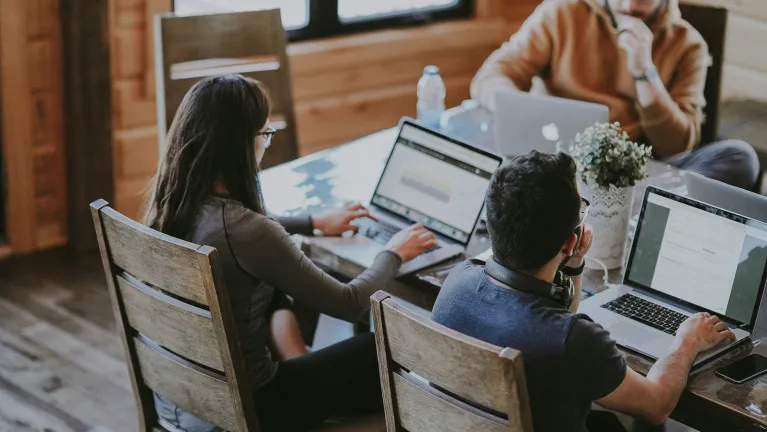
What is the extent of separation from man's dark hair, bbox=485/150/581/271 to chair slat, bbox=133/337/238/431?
0.61 m

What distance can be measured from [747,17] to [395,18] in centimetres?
140

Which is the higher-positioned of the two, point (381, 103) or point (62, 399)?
point (381, 103)

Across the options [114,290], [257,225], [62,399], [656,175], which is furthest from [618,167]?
[62,399]

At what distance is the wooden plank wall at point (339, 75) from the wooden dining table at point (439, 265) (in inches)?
43.3

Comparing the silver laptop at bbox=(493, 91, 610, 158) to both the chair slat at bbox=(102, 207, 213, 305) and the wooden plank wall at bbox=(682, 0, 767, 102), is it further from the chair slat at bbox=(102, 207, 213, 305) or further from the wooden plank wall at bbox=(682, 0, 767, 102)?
the wooden plank wall at bbox=(682, 0, 767, 102)

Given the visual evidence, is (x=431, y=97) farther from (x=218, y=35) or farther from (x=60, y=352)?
(x=60, y=352)


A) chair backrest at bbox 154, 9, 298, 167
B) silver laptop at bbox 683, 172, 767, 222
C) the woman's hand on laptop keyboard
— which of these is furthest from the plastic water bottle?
silver laptop at bbox 683, 172, 767, 222

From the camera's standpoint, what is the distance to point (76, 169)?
12.4ft

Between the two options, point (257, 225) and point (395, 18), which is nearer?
point (257, 225)

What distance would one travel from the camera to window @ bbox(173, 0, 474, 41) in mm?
4184

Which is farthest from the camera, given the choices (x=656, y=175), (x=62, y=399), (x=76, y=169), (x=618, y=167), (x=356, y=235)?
(x=76, y=169)

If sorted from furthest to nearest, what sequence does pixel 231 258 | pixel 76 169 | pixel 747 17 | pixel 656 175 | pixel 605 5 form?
pixel 747 17
pixel 76 169
pixel 605 5
pixel 656 175
pixel 231 258

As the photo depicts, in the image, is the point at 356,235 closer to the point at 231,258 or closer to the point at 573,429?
the point at 231,258

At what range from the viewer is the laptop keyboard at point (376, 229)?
98.3 inches
